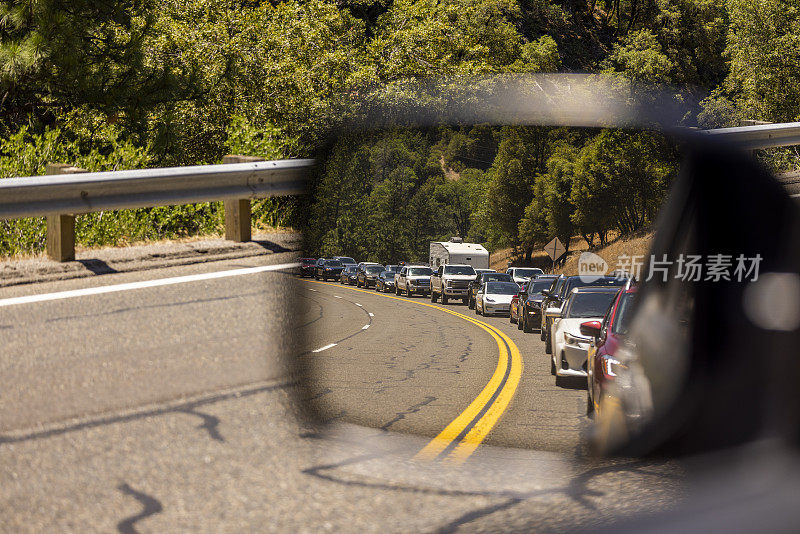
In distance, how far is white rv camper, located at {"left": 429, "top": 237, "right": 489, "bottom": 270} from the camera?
6.35ft

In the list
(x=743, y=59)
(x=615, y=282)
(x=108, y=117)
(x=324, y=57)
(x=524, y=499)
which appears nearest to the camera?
(x=615, y=282)

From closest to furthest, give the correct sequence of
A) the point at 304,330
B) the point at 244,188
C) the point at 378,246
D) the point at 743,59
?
the point at 378,246 < the point at 304,330 < the point at 244,188 < the point at 743,59

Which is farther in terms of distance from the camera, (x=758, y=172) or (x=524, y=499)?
(x=524, y=499)

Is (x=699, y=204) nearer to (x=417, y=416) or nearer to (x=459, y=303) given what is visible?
(x=459, y=303)

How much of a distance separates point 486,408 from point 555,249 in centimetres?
39

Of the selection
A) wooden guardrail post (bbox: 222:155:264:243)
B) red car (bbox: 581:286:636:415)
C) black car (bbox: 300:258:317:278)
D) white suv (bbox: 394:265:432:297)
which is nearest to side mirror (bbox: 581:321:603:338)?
red car (bbox: 581:286:636:415)

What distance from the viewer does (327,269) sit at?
2188 millimetres

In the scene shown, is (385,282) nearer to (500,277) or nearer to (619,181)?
(500,277)

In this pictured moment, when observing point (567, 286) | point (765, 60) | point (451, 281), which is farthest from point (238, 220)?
point (765, 60)

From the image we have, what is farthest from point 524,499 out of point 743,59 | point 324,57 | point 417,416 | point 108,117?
point 743,59

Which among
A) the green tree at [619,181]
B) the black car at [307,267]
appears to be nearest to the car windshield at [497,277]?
the green tree at [619,181]

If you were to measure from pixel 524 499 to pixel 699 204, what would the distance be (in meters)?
1.18

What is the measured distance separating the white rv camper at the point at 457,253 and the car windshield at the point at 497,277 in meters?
0.03

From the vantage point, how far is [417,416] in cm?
192
